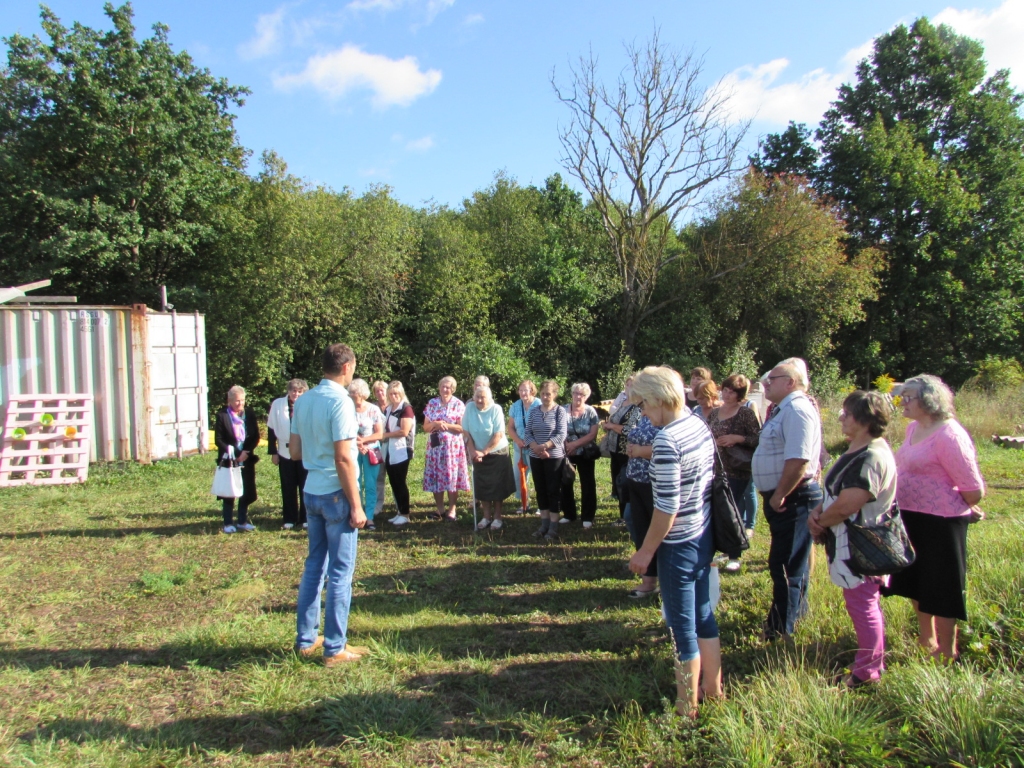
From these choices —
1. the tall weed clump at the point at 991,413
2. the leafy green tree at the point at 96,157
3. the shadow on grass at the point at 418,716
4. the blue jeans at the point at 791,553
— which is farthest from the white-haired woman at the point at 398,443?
the leafy green tree at the point at 96,157

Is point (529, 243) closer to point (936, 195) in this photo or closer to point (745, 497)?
point (936, 195)

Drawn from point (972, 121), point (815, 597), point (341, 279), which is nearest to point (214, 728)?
point (815, 597)

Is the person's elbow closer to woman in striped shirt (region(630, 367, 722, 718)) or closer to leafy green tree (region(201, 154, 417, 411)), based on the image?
woman in striped shirt (region(630, 367, 722, 718))

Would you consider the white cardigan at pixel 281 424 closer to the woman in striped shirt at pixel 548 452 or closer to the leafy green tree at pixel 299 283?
the woman in striped shirt at pixel 548 452

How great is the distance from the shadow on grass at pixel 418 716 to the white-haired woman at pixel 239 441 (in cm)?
382

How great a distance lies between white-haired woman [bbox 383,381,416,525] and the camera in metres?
7.45

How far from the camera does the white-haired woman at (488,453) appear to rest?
7.16 meters

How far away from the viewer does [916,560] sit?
3547mm

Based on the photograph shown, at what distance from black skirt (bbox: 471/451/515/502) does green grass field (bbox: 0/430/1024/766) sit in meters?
0.80

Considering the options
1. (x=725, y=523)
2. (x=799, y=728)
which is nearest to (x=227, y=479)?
(x=725, y=523)

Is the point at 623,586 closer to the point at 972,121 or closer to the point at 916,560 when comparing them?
the point at 916,560

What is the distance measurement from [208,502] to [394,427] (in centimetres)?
298

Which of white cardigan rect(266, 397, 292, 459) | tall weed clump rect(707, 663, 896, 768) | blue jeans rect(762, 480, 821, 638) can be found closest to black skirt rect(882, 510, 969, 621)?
blue jeans rect(762, 480, 821, 638)

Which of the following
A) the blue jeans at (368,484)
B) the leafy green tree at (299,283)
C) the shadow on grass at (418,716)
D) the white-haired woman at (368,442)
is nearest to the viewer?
the shadow on grass at (418,716)
